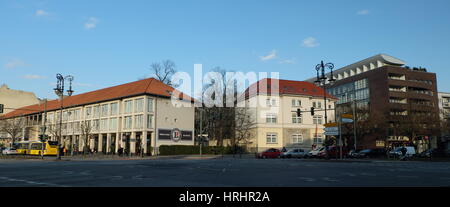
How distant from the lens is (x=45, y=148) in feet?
169

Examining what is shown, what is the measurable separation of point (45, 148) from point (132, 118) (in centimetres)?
1341

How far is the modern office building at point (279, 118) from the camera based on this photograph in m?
66.6

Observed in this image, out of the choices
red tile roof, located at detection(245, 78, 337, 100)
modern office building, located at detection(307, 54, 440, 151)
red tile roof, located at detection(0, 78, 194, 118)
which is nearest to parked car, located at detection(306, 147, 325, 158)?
red tile roof, located at detection(245, 78, 337, 100)

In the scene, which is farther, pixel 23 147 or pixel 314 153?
pixel 23 147

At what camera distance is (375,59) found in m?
94.2

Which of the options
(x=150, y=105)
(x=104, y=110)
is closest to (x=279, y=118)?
(x=150, y=105)

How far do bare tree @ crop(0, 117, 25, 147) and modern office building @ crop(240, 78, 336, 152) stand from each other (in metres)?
49.2

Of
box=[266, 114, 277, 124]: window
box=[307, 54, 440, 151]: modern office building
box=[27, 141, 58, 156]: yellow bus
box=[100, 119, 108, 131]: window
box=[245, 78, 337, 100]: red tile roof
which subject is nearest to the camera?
box=[27, 141, 58, 156]: yellow bus

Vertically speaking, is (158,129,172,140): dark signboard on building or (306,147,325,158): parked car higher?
(158,129,172,140): dark signboard on building

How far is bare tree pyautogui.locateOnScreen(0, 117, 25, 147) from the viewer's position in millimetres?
75650

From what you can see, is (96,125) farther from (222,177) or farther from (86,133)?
(222,177)

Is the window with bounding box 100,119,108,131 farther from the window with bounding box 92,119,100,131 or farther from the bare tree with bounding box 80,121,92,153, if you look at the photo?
the bare tree with bounding box 80,121,92,153
